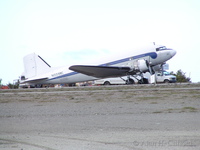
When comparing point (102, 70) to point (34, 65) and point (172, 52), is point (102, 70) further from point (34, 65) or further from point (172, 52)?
point (34, 65)

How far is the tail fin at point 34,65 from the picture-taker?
44906 mm

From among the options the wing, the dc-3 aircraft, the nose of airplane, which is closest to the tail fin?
the dc-3 aircraft

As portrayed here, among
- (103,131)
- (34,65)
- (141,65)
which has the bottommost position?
(103,131)

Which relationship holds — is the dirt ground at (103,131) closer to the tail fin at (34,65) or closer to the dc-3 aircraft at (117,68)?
the dc-3 aircraft at (117,68)

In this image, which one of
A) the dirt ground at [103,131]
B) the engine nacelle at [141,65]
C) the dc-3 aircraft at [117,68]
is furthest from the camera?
the dc-3 aircraft at [117,68]

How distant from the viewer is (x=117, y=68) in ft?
126

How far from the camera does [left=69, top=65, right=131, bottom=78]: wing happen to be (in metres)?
38.4

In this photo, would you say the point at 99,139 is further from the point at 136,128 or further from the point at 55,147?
the point at 136,128

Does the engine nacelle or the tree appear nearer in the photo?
the engine nacelle

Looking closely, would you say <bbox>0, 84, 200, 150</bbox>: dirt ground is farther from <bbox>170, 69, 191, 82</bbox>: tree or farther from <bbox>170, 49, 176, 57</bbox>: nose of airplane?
<bbox>170, 69, 191, 82</bbox>: tree

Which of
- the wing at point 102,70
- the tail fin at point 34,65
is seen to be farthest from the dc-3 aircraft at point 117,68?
the tail fin at point 34,65

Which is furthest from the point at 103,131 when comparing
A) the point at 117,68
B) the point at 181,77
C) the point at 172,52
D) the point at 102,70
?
the point at 181,77

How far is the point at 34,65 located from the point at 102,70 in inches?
430

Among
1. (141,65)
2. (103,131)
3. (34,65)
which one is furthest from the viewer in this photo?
(34,65)
